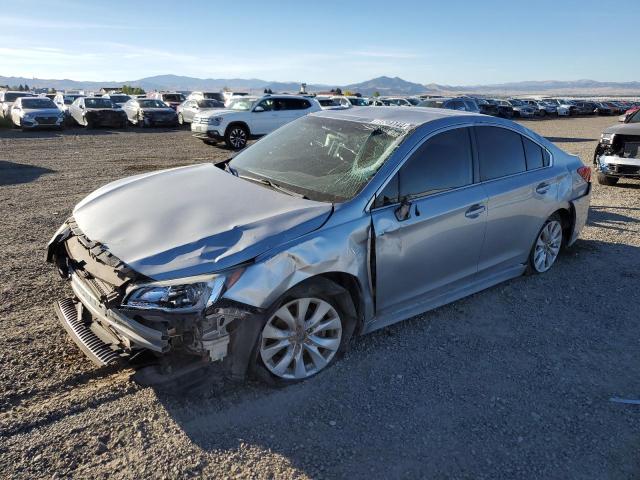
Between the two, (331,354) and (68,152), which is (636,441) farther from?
(68,152)

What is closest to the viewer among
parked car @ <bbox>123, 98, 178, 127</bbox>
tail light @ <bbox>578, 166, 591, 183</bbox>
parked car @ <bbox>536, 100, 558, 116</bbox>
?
tail light @ <bbox>578, 166, 591, 183</bbox>

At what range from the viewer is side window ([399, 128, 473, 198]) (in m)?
3.67

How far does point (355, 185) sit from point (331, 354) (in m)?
1.16

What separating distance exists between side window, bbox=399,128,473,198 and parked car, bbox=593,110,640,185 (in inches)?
268

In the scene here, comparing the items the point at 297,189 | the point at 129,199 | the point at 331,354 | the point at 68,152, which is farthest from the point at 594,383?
the point at 68,152

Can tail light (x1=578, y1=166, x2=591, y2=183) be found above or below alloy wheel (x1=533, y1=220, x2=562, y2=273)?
above

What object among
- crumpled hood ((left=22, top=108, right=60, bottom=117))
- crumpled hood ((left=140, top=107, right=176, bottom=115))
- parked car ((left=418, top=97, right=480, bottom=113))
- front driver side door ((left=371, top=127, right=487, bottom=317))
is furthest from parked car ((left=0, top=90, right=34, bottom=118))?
front driver side door ((left=371, top=127, right=487, bottom=317))

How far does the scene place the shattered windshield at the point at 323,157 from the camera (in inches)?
143

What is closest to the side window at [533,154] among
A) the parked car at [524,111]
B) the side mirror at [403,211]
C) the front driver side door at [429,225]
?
the front driver side door at [429,225]

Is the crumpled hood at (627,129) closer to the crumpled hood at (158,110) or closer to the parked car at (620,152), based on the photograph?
the parked car at (620,152)

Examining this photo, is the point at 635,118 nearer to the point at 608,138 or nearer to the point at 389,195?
the point at 608,138

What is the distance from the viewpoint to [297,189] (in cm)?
370

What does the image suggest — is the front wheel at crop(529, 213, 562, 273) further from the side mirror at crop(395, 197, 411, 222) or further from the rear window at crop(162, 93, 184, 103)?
the rear window at crop(162, 93, 184, 103)

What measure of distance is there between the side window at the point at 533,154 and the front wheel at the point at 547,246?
59 centimetres
